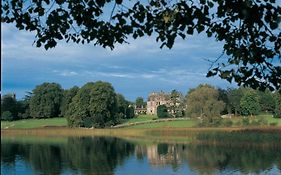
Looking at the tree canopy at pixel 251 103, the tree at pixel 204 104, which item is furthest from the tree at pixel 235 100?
the tree at pixel 204 104

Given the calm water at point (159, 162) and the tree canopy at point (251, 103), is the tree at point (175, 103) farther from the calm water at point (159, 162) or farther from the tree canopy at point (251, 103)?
the calm water at point (159, 162)

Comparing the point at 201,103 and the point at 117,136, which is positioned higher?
the point at 201,103

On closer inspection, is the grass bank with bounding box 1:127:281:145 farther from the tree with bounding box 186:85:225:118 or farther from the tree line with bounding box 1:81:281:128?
the tree with bounding box 186:85:225:118

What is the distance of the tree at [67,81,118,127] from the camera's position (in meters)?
58.6

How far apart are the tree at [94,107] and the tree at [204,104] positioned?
12.6 metres

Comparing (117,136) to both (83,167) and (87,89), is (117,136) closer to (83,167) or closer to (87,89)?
(87,89)

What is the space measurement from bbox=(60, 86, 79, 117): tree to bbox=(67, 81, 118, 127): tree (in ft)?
3.54

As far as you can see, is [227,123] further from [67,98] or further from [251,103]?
[67,98]

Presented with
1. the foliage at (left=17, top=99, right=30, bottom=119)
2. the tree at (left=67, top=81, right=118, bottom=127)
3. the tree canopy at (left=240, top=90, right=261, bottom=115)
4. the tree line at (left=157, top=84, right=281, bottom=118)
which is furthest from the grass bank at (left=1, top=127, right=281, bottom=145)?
the tree canopy at (left=240, top=90, right=261, bottom=115)

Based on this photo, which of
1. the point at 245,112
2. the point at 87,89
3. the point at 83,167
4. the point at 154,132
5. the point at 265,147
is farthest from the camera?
the point at 245,112

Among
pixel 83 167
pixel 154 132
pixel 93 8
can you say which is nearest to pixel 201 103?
pixel 154 132

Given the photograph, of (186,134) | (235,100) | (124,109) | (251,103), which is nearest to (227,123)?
(186,134)

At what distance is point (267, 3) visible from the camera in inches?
148

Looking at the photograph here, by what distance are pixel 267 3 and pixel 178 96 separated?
8013 centimetres
